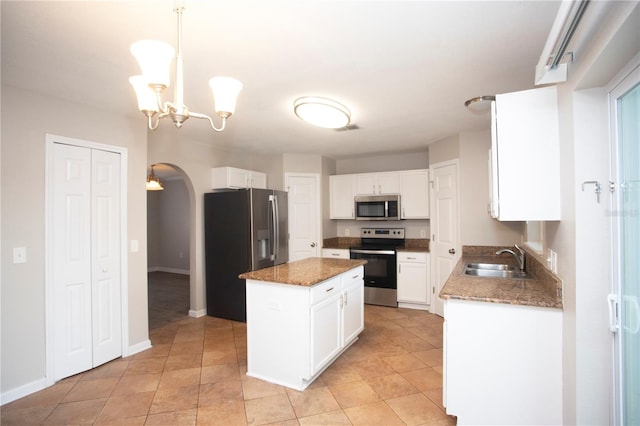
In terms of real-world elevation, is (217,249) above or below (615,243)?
below

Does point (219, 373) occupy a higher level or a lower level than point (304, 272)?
lower

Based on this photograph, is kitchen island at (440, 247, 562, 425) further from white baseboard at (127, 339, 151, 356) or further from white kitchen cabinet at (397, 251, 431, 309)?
white baseboard at (127, 339, 151, 356)

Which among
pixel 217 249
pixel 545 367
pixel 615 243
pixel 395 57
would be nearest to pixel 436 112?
pixel 395 57

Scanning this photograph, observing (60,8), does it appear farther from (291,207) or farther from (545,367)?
(291,207)

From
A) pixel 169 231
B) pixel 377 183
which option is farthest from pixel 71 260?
pixel 169 231

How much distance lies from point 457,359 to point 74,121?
11.2 feet

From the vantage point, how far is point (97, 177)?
2904 millimetres

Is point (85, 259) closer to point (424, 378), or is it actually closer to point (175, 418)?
point (175, 418)

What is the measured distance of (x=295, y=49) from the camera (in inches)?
74.4

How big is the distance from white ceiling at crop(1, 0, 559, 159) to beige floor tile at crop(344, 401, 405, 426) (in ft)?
7.50

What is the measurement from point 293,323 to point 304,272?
17.1 inches

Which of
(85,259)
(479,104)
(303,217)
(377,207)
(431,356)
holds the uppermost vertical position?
(479,104)

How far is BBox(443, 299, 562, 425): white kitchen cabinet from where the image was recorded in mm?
1789

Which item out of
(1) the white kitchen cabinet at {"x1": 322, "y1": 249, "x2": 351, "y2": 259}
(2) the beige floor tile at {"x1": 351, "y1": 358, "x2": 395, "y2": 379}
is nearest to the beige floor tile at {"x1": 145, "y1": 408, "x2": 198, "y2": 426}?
(2) the beige floor tile at {"x1": 351, "y1": 358, "x2": 395, "y2": 379}
